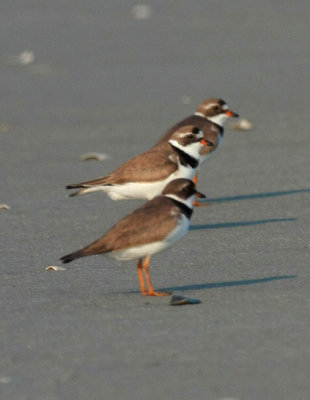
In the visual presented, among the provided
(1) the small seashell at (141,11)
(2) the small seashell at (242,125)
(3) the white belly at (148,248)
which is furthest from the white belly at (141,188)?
(1) the small seashell at (141,11)

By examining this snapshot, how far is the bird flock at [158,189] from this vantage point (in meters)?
5.11

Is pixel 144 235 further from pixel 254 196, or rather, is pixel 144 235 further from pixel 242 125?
pixel 242 125

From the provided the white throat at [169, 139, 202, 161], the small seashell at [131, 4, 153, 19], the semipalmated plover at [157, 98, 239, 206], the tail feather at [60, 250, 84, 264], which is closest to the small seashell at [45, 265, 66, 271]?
the tail feather at [60, 250, 84, 264]

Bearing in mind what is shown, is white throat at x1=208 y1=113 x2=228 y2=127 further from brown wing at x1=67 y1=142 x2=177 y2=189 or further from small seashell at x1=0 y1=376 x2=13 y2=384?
small seashell at x1=0 y1=376 x2=13 y2=384

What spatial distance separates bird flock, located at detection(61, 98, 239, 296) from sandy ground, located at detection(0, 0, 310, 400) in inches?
9.5

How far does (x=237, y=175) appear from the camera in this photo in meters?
8.05

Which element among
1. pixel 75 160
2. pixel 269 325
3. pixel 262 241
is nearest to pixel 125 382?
pixel 269 325

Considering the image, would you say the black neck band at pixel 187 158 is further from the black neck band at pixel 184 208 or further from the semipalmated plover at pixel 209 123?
the black neck band at pixel 184 208

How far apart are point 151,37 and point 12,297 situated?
23.1 feet

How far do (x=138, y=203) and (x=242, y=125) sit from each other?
1931 mm

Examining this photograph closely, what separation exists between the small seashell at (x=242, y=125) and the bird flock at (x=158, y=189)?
700 millimetres

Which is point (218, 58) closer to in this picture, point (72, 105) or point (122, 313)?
point (72, 105)

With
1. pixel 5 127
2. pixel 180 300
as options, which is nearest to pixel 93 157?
pixel 5 127

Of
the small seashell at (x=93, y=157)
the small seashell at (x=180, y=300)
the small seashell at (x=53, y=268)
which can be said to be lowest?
Answer: the small seashell at (x=53, y=268)
